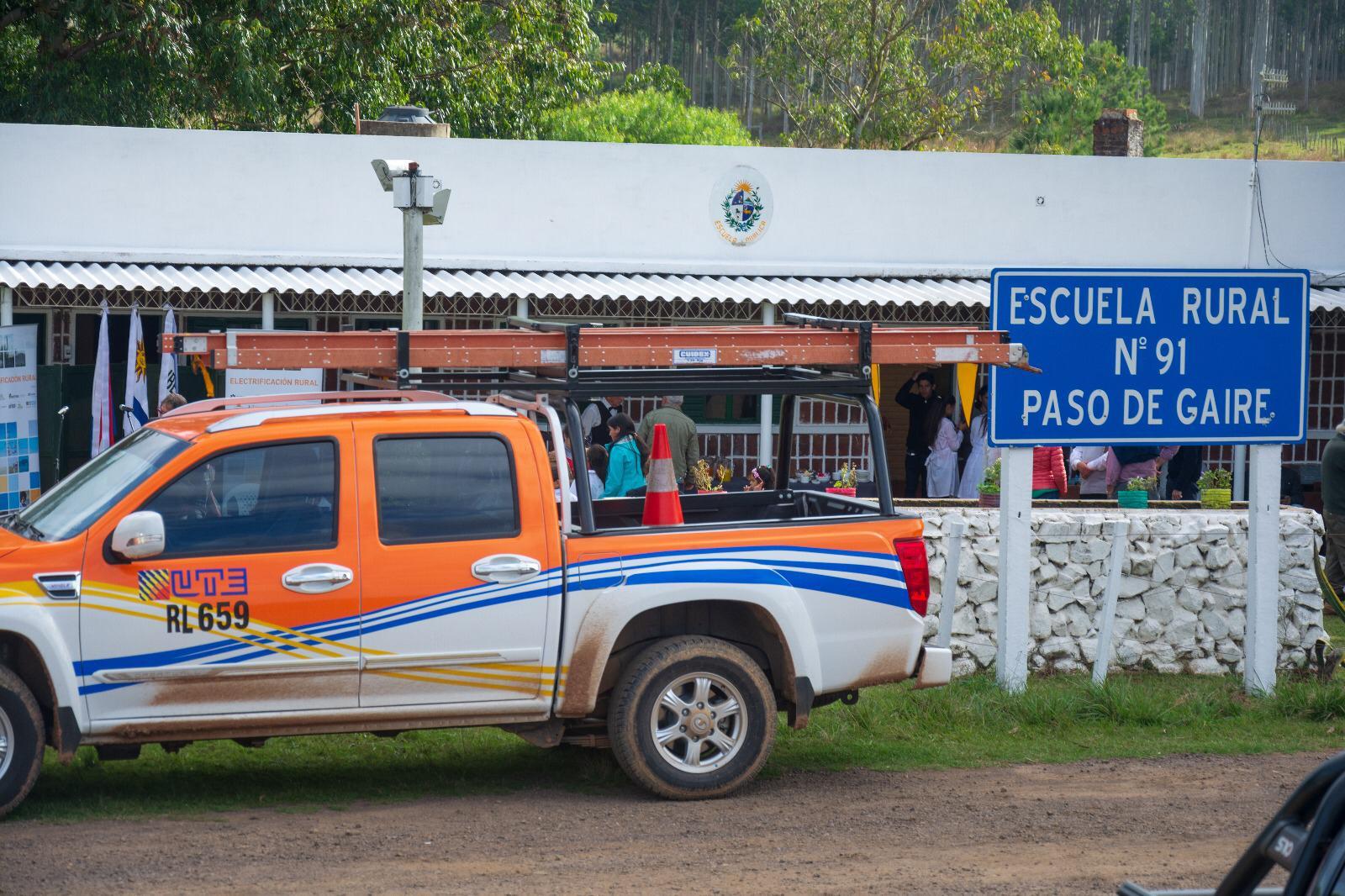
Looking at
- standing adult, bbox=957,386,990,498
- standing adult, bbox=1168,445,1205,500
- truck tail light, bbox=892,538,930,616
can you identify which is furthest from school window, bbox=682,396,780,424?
truck tail light, bbox=892,538,930,616

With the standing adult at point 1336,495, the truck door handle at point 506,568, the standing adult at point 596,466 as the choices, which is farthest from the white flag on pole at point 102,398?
the standing adult at point 1336,495

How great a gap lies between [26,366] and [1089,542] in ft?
33.0

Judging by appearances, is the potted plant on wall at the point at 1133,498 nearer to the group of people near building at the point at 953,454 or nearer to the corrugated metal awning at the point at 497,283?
the group of people near building at the point at 953,454

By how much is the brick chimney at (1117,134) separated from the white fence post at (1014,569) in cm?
1202

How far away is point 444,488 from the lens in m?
6.45

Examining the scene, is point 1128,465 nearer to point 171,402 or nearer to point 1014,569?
point 1014,569

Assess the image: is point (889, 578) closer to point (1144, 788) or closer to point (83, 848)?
point (1144, 788)

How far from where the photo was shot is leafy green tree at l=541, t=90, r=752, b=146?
1676 inches

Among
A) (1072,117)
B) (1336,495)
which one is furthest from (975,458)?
(1072,117)

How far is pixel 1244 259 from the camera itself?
17734 millimetres

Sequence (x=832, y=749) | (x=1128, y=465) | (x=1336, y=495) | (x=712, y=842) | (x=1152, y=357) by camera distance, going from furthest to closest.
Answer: (x=1128, y=465), (x=1336, y=495), (x=1152, y=357), (x=832, y=749), (x=712, y=842)

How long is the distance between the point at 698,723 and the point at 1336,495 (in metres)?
7.26

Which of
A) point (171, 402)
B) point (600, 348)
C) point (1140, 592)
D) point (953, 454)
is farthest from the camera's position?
point (953, 454)

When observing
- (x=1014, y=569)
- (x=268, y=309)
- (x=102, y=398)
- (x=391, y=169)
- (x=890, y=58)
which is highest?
(x=890, y=58)
